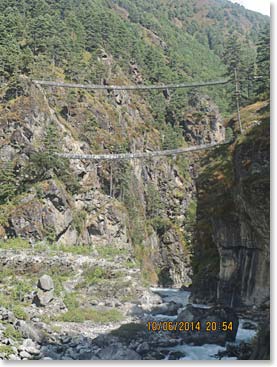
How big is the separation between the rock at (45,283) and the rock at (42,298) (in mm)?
464

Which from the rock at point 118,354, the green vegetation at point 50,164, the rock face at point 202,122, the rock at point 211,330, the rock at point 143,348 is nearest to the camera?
the rock at point 118,354

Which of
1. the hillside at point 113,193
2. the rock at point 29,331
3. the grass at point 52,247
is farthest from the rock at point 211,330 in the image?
the grass at point 52,247

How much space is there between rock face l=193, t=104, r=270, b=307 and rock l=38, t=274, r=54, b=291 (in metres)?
8.32

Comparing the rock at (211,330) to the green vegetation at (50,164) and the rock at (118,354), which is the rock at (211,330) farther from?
the green vegetation at (50,164)

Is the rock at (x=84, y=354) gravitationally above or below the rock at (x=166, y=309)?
above

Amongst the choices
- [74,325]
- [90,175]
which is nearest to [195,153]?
[90,175]

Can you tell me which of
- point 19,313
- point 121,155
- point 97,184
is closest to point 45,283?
point 19,313

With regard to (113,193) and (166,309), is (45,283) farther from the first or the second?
(113,193)

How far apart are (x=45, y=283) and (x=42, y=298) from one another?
149 cm

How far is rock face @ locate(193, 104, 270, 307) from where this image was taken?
18266mm

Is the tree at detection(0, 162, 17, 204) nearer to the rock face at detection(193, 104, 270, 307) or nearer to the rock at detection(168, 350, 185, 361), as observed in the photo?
the rock face at detection(193, 104, 270, 307)

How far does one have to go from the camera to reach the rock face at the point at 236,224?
18.3 metres

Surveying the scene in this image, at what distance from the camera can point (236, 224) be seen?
24000 millimetres

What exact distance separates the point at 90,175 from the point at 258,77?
15376 mm
